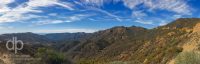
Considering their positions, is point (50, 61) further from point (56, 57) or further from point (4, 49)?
point (4, 49)

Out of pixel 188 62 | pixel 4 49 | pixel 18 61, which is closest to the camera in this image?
pixel 188 62

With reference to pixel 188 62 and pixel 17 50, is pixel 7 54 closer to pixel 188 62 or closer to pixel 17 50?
pixel 17 50

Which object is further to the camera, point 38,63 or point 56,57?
point 56,57

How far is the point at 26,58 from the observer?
97750 mm

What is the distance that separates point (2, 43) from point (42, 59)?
1322 centimetres

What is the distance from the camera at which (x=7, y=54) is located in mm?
95250

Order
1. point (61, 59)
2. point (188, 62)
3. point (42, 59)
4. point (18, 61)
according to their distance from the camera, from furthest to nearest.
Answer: point (61, 59) < point (42, 59) < point (18, 61) < point (188, 62)

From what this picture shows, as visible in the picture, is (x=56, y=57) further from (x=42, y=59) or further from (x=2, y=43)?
(x=2, y=43)

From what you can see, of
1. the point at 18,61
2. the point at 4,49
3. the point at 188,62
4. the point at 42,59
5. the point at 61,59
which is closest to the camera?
the point at 188,62

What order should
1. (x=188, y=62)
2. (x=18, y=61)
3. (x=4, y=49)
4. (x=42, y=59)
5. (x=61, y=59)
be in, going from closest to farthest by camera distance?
(x=188, y=62), (x=18, y=61), (x=4, y=49), (x=42, y=59), (x=61, y=59)

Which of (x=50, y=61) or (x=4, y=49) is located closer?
(x=4, y=49)

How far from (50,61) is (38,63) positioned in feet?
47.8

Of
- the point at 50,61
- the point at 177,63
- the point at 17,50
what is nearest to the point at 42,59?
the point at 50,61

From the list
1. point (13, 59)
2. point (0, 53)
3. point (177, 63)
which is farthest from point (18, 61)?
point (177, 63)
